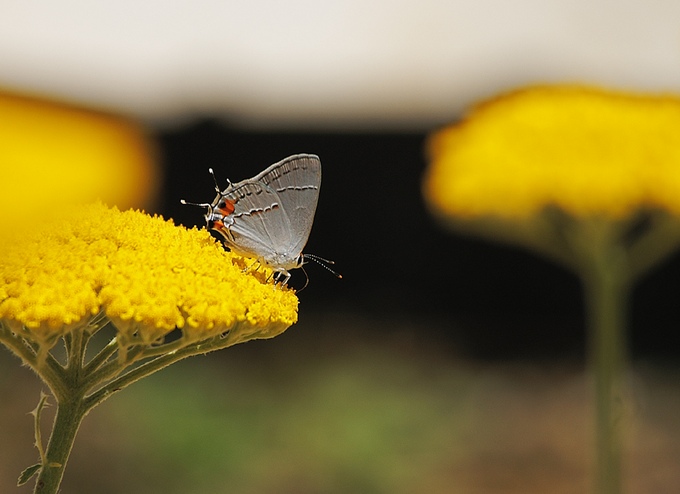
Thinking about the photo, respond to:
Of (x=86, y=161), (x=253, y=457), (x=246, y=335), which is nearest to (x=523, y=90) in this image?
(x=253, y=457)

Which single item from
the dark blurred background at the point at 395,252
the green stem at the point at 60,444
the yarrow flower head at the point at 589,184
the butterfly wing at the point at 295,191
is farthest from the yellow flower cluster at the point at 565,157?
the dark blurred background at the point at 395,252

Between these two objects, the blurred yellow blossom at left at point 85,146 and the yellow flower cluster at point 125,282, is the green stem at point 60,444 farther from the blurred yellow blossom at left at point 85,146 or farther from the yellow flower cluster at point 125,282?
the blurred yellow blossom at left at point 85,146

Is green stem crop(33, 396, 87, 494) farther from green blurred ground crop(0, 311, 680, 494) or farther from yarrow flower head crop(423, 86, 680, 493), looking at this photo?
green blurred ground crop(0, 311, 680, 494)

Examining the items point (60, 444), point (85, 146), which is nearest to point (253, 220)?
point (60, 444)

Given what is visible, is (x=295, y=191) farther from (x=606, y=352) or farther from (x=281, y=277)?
(x=606, y=352)

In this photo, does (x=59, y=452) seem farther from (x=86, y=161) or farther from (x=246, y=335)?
(x=86, y=161)

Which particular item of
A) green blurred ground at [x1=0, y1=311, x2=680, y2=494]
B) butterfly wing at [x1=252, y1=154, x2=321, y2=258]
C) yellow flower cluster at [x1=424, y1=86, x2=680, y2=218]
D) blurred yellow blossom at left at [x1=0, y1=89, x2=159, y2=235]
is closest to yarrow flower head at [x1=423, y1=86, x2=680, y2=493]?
yellow flower cluster at [x1=424, y1=86, x2=680, y2=218]

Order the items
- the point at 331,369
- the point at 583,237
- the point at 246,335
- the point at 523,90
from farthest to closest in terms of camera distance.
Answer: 1. the point at 331,369
2. the point at 523,90
3. the point at 583,237
4. the point at 246,335
